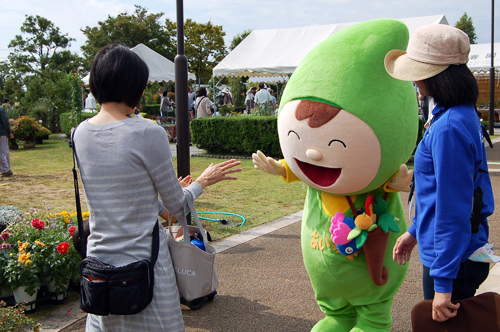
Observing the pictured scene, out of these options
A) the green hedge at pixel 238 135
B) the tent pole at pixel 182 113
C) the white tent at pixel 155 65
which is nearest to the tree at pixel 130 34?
the white tent at pixel 155 65

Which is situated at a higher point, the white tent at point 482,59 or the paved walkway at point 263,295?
the white tent at point 482,59

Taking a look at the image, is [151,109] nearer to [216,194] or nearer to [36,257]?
[216,194]

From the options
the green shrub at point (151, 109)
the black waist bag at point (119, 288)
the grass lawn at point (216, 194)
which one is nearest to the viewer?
the black waist bag at point (119, 288)

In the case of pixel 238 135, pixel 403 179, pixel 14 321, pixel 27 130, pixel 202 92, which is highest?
pixel 202 92

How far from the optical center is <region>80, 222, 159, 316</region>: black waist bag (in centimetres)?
199

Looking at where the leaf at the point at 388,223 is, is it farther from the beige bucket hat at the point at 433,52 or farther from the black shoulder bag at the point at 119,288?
the black shoulder bag at the point at 119,288

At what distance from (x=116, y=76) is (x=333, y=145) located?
4.23ft

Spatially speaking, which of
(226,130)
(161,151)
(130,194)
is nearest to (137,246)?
(130,194)

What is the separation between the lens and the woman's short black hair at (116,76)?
6.75ft

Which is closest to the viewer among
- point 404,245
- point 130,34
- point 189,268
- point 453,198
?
point 453,198

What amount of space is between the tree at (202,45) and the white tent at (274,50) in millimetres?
23449

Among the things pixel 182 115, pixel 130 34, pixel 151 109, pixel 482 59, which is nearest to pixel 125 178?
pixel 182 115

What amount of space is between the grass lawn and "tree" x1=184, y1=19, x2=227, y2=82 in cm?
3035

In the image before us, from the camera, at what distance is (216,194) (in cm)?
845
